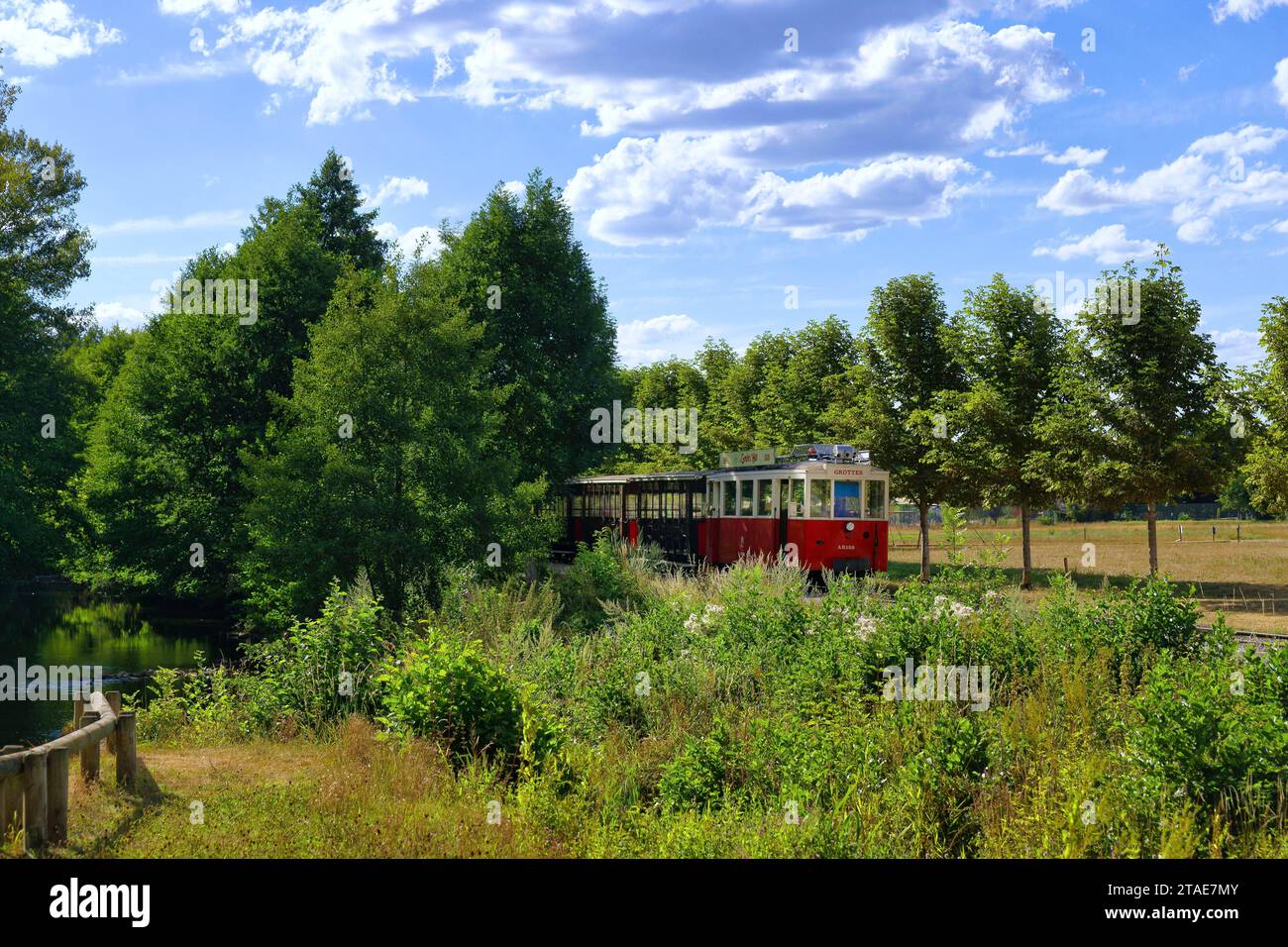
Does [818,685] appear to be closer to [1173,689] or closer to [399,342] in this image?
[1173,689]

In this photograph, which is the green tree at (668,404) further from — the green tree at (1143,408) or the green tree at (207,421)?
the green tree at (1143,408)

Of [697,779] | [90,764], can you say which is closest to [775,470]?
[697,779]

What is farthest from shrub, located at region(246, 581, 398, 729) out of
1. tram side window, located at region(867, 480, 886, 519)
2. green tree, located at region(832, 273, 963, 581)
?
green tree, located at region(832, 273, 963, 581)

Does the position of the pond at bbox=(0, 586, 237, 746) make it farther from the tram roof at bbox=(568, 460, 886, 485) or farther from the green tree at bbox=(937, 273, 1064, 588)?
the green tree at bbox=(937, 273, 1064, 588)

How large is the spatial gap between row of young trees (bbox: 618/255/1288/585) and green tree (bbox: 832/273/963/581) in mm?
52

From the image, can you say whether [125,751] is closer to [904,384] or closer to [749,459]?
[749,459]

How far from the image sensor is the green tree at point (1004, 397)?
3381 centimetres

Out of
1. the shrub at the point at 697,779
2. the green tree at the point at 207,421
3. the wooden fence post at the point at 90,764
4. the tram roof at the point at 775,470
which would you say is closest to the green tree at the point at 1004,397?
the tram roof at the point at 775,470

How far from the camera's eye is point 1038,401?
34469mm

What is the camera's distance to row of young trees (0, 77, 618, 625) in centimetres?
2678

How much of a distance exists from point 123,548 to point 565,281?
55.8 ft
